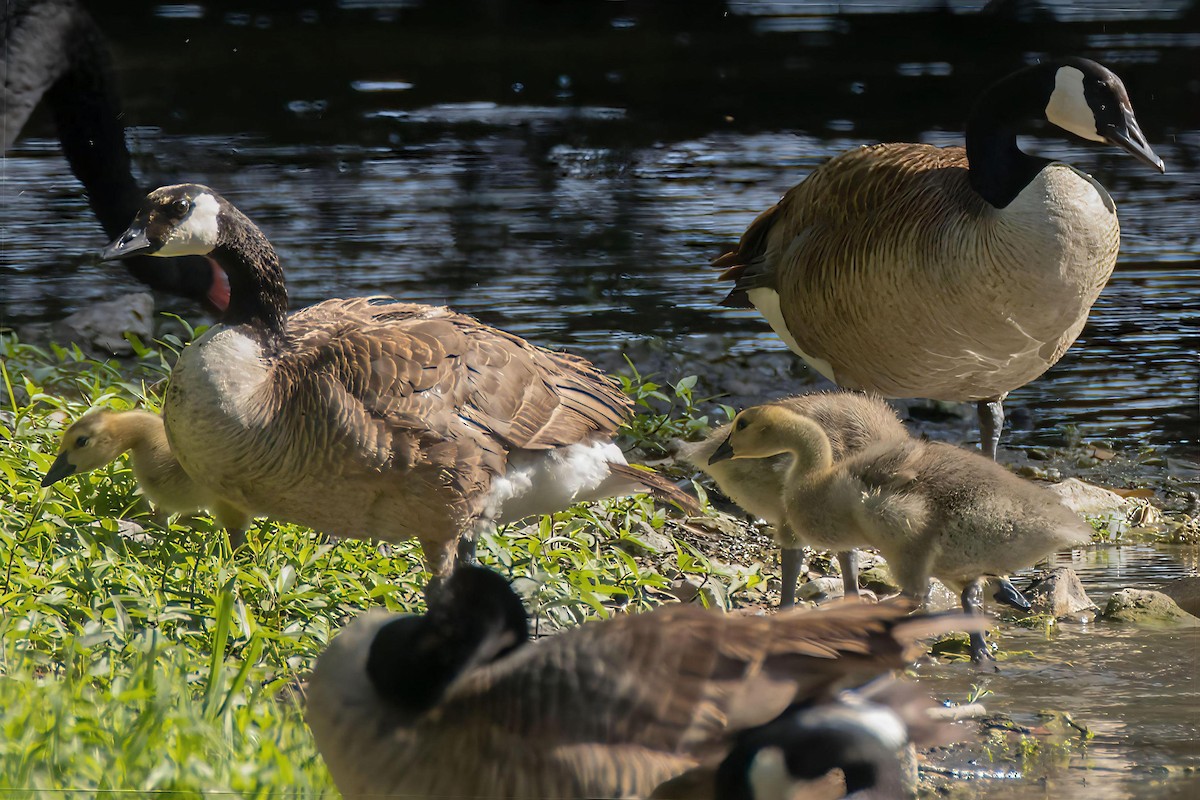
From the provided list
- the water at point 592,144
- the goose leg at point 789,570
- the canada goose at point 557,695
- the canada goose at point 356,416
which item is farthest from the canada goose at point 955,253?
the canada goose at point 557,695

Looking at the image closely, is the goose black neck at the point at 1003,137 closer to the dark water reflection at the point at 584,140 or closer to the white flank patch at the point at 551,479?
the dark water reflection at the point at 584,140

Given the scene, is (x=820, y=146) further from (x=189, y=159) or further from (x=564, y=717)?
(x=564, y=717)

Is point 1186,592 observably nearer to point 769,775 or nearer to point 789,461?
point 789,461

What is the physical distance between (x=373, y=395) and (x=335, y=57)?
1717 mm

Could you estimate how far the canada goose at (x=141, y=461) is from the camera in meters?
4.14

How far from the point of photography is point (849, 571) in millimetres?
4059

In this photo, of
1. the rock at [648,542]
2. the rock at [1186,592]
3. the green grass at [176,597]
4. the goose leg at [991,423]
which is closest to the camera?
the green grass at [176,597]

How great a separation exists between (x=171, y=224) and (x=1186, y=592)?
3.62 m

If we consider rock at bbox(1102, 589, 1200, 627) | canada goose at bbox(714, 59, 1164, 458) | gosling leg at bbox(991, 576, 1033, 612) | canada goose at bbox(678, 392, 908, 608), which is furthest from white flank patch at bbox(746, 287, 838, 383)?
rock at bbox(1102, 589, 1200, 627)

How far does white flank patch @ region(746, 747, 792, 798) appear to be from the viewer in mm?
2305

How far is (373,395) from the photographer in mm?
3682

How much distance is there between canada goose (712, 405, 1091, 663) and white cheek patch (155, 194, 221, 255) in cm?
194

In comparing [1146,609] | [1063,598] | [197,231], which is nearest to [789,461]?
[1063,598]

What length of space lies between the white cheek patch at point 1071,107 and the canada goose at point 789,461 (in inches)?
46.1
